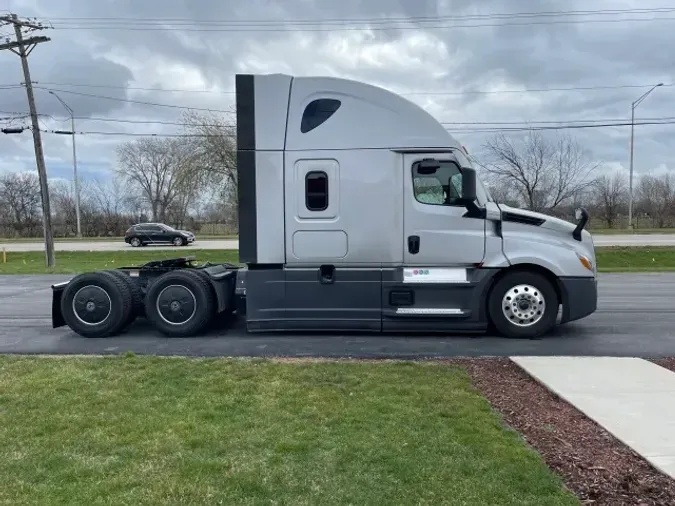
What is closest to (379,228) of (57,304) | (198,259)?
(57,304)

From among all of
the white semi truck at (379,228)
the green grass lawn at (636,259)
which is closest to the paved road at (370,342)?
the white semi truck at (379,228)

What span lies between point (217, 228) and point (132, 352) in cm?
5332

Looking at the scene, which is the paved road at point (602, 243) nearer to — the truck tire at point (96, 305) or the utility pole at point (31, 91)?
the utility pole at point (31, 91)

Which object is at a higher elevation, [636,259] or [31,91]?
[31,91]

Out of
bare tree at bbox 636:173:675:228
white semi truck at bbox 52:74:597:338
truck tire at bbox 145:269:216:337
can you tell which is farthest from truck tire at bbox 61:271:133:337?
bare tree at bbox 636:173:675:228

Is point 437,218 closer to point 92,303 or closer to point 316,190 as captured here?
point 316,190

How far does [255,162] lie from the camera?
8.26 meters

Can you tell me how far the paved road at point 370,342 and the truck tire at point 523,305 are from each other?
0.66 ft

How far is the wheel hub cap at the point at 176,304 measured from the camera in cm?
894

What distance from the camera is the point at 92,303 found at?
29.6 ft

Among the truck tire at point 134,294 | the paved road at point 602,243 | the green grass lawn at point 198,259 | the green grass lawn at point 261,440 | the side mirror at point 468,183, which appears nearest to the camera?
the green grass lawn at point 261,440

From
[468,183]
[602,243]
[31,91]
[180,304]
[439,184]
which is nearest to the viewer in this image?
[468,183]

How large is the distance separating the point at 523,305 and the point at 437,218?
1.72m

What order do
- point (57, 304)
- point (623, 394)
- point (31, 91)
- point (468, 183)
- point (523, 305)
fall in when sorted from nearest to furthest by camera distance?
point (623, 394)
point (468, 183)
point (523, 305)
point (57, 304)
point (31, 91)
